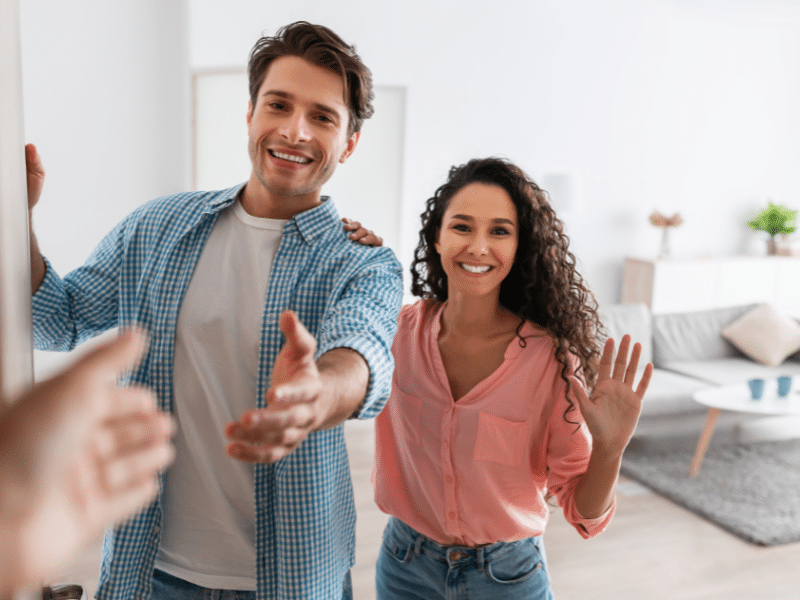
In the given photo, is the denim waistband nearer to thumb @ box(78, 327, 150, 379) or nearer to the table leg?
thumb @ box(78, 327, 150, 379)

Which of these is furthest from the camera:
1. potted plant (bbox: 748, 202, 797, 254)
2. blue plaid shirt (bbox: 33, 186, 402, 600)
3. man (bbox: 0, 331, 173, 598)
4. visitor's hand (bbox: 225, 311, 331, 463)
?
potted plant (bbox: 748, 202, 797, 254)

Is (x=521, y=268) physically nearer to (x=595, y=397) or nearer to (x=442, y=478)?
(x=595, y=397)

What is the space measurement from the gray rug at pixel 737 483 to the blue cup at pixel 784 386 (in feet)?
1.38

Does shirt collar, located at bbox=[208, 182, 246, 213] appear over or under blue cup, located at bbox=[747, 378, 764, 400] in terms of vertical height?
over

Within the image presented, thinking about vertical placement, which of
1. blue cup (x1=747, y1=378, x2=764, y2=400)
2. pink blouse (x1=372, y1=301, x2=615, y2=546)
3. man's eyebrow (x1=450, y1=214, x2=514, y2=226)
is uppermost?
man's eyebrow (x1=450, y1=214, x2=514, y2=226)

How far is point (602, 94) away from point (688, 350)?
2418 mm

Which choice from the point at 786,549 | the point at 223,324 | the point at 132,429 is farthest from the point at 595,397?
the point at 786,549

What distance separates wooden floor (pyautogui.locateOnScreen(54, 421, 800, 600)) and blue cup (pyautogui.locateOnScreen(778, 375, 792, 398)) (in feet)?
3.53

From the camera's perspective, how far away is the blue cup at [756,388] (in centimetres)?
385

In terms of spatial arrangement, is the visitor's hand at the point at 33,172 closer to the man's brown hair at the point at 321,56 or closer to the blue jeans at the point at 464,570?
the man's brown hair at the point at 321,56

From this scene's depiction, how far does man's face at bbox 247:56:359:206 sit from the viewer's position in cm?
120

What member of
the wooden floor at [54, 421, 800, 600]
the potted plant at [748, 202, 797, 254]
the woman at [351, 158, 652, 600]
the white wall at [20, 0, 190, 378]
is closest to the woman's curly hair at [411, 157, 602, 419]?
the woman at [351, 158, 652, 600]

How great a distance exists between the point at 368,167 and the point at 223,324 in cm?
415

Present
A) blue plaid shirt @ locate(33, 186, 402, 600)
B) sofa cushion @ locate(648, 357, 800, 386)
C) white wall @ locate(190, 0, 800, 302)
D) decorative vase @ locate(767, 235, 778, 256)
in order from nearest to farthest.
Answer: blue plaid shirt @ locate(33, 186, 402, 600) < sofa cushion @ locate(648, 357, 800, 386) < white wall @ locate(190, 0, 800, 302) < decorative vase @ locate(767, 235, 778, 256)
